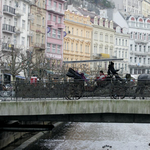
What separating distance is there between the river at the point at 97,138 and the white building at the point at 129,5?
11516 centimetres

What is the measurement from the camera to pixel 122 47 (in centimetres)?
11581

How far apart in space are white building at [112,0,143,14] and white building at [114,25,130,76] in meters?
44.5

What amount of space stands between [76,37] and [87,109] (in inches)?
3026

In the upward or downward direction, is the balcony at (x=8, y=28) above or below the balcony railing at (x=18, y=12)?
below

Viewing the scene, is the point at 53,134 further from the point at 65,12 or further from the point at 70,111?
the point at 65,12

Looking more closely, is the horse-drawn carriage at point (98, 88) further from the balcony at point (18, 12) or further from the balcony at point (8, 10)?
the balcony at point (18, 12)

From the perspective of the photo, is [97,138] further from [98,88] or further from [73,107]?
[73,107]

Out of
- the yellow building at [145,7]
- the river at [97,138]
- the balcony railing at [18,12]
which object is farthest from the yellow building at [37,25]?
the yellow building at [145,7]

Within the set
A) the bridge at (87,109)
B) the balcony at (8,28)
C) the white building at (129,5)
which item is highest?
the white building at (129,5)

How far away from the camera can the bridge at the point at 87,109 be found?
73.9 feet

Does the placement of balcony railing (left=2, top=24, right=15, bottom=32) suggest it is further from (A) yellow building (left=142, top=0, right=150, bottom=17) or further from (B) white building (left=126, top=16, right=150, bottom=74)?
(A) yellow building (left=142, top=0, right=150, bottom=17)

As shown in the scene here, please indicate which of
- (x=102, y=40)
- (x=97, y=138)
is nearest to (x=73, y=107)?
(x=97, y=138)

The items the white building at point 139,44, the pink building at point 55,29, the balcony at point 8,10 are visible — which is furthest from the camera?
the white building at point 139,44

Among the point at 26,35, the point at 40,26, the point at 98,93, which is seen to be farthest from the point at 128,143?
the point at 40,26
